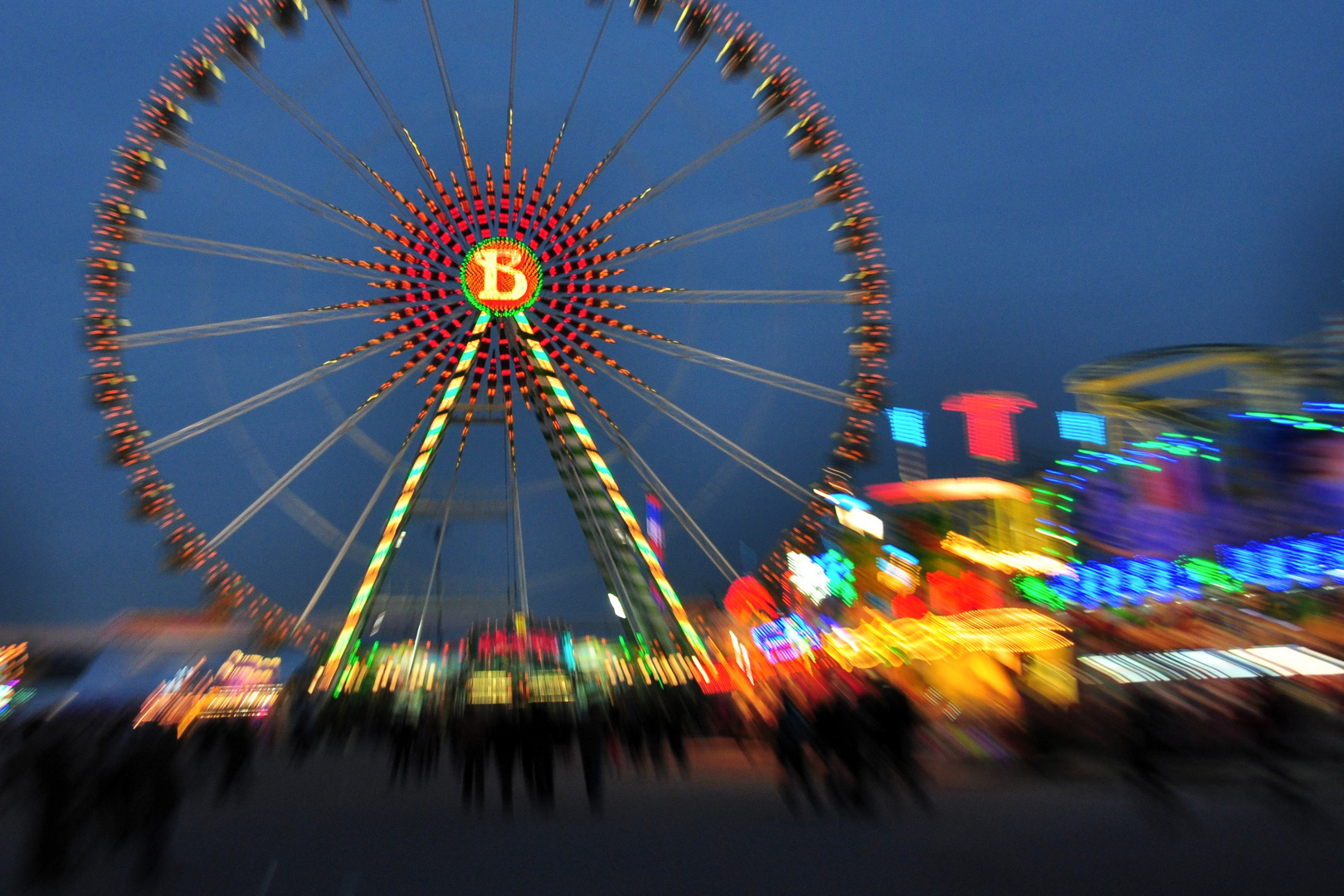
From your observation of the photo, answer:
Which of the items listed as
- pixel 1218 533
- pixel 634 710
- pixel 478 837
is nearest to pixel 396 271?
pixel 634 710

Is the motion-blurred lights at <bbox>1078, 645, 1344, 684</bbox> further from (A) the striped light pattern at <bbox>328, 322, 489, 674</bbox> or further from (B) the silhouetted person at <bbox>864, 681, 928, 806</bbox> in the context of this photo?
(A) the striped light pattern at <bbox>328, 322, 489, 674</bbox>

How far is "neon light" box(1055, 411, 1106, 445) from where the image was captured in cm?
3203

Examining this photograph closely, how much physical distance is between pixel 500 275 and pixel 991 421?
27.3 m

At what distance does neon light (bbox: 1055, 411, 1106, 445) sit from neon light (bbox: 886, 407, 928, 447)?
5.66 metres

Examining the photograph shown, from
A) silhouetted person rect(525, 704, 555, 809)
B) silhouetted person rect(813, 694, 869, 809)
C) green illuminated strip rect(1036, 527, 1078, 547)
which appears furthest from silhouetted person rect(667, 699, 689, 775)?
green illuminated strip rect(1036, 527, 1078, 547)

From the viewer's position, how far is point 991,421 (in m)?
37.3

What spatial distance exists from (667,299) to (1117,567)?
1970 centimetres

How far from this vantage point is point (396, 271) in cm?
1441

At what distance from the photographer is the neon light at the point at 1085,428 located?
32.0 metres

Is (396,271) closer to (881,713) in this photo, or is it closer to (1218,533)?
(881,713)

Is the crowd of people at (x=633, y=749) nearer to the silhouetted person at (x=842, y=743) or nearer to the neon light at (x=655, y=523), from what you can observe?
the silhouetted person at (x=842, y=743)

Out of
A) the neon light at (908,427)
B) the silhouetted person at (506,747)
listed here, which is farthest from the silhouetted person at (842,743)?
the neon light at (908,427)

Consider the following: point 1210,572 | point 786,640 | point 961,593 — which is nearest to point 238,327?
point 786,640

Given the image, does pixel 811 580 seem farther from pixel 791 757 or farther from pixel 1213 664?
pixel 791 757
